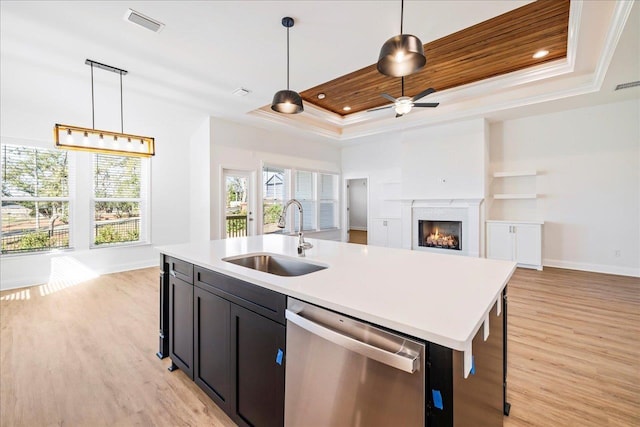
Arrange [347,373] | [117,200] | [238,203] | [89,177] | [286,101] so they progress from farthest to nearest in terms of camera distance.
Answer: [238,203]
[117,200]
[89,177]
[286,101]
[347,373]

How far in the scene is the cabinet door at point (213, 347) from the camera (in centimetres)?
165

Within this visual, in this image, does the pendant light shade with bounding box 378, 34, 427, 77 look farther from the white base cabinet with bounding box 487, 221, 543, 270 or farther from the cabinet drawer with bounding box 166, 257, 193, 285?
the white base cabinet with bounding box 487, 221, 543, 270

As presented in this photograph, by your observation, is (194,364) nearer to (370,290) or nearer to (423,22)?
(370,290)

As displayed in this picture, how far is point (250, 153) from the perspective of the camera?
615cm

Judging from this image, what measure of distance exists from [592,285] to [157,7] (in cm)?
651

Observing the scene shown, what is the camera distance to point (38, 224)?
4699mm

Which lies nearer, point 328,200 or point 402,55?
point 402,55

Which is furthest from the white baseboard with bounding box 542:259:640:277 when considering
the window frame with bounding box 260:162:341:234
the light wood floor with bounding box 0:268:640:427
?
the window frame with bounding box 260:162:341:234

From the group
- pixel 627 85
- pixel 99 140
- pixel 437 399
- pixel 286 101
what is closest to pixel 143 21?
pixel 99 140

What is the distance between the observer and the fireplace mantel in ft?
18.6

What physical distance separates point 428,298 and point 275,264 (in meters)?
1.36

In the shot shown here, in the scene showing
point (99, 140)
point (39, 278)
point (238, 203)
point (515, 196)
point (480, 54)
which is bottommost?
point (39, 278)

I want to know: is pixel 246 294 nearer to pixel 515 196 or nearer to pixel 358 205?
pixel 515 196

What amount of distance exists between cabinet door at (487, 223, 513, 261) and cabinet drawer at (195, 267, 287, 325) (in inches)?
218
